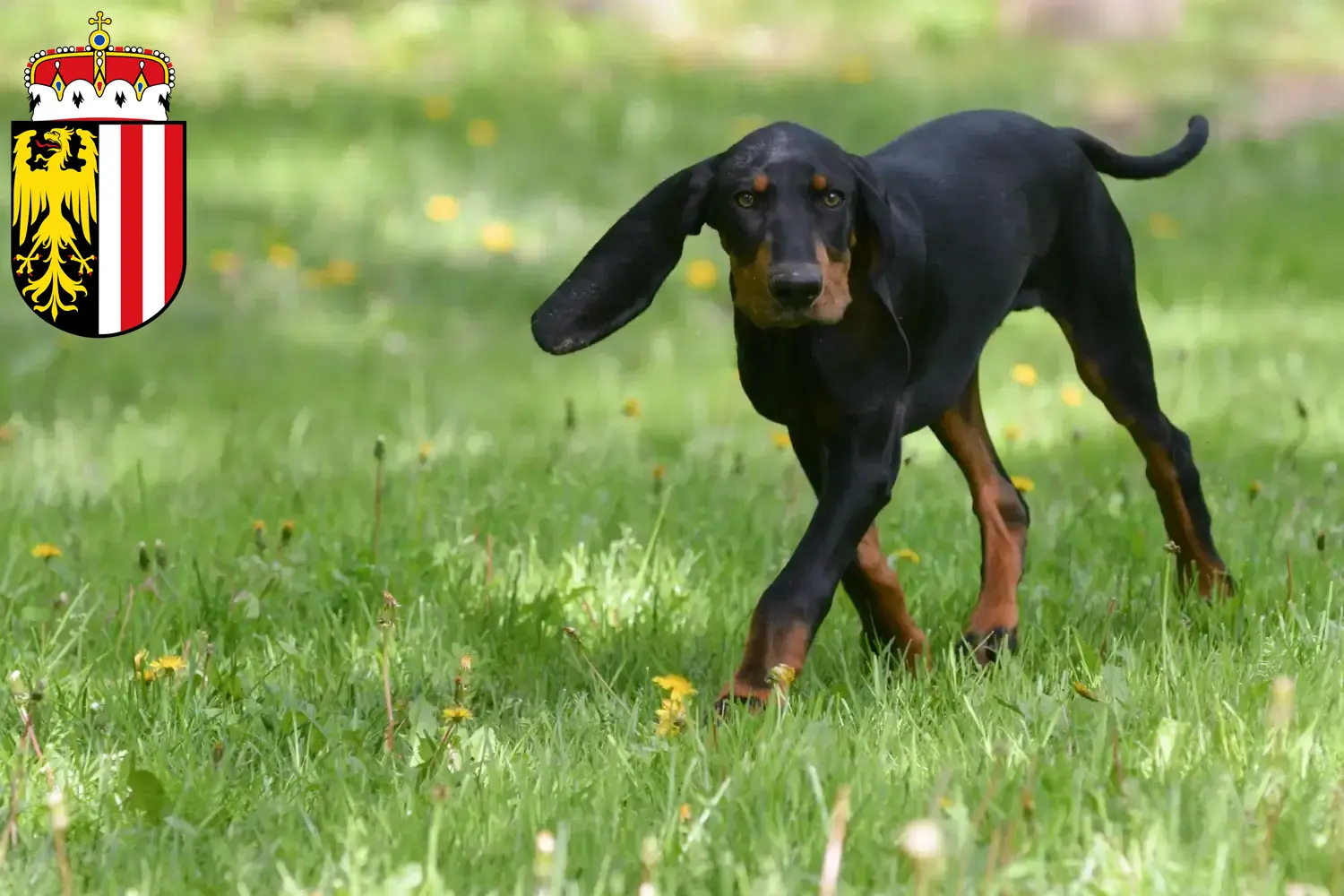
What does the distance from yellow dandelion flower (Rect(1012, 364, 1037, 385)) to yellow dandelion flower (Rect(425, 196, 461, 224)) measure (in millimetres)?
3362

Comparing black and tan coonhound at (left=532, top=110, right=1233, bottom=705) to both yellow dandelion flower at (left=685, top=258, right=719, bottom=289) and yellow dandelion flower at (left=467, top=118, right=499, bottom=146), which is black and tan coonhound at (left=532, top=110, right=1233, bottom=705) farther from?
yellow dandelion flower at (left=467, top=118, right=499, bottom=146)

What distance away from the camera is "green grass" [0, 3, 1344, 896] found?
8.23 feet

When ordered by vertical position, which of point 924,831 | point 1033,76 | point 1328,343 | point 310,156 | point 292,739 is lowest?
point 292,739

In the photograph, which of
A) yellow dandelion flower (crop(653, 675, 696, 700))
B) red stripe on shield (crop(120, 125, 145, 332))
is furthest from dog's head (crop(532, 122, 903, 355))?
red stripe on shield (crop(120, 125, 145, 332))

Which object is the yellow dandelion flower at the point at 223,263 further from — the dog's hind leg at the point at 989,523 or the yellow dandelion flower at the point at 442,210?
the dog's hind leg at the point at 989,523

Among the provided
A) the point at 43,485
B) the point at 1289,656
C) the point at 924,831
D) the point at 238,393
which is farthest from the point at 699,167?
the point at 238,393

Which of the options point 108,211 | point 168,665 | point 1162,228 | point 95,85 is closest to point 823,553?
point 168,665

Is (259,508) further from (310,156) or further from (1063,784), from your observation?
(310,156)

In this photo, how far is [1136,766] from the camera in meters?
2.71

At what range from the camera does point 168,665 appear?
330cm

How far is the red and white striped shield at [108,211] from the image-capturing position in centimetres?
498

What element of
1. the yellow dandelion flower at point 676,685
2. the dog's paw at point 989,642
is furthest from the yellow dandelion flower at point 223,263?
the yellow dandelion flower at point 676,685

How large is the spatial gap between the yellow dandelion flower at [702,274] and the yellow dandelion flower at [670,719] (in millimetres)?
5071

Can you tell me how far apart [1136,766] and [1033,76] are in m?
10.9
